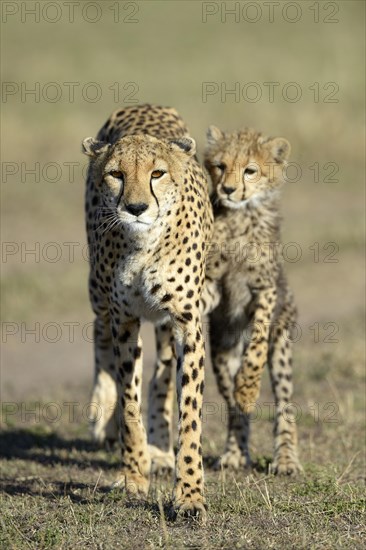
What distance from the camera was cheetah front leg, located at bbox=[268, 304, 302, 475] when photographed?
5.66 metres

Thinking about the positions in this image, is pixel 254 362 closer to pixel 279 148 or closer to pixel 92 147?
pixel 279 148

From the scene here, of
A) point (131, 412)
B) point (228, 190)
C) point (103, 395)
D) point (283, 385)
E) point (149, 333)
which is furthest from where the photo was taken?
point (149, 333)

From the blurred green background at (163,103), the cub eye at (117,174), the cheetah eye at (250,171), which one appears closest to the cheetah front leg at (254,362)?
the cheetah eye at (250,171)

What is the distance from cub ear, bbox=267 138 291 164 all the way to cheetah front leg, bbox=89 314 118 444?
127cm

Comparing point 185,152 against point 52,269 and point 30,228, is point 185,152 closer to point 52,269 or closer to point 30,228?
point 52,269

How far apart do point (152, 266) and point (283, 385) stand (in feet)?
4.44

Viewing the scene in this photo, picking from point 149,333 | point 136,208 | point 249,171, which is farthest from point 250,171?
point 149,333

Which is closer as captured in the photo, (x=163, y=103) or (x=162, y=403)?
(x=162, y=403)

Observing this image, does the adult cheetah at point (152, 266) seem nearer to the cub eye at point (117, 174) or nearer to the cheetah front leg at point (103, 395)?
the cub eye at point (117, 174)

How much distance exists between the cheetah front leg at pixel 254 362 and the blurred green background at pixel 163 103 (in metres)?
2.37

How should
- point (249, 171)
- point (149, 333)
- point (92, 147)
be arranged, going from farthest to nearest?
point (149, 333), point (249, 171), point (92, 147)

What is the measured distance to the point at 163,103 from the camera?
17.2 metres

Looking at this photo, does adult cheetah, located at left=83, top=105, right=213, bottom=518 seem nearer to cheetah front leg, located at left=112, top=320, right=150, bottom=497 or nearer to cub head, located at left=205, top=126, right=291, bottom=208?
cheetah front leg, located at left=112, top=320, right=150, bottom=497

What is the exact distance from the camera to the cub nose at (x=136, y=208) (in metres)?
4.39
